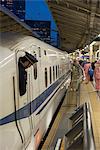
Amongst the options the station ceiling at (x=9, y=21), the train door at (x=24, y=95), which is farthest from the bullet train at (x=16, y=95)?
the station ceiling at (x=9, y=21)

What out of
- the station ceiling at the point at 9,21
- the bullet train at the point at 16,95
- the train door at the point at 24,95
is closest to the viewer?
the bullet train at the point at 16,95

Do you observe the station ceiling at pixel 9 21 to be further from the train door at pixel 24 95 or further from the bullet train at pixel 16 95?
the train door at pixel 24 95

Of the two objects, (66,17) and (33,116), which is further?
(66,17)

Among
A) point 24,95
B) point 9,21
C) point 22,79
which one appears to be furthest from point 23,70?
point 9,21

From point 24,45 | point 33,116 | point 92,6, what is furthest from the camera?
point 92,6

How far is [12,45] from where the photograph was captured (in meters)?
4.84

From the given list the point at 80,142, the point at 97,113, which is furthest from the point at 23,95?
the point at 97,113

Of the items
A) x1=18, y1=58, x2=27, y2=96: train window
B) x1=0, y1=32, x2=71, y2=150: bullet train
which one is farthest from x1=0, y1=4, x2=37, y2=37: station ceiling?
x1=18, y1=58, x2=27, y2=96: train window

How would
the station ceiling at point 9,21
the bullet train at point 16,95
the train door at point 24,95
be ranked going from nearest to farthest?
the bullet train at point 16,95, the train door at point 24,95, the station ceiling at point 9,21

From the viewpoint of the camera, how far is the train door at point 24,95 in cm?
474

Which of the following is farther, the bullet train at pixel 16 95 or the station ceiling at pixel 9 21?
the station ceiling at pixel 9 21

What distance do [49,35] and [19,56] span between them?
13.7 meters

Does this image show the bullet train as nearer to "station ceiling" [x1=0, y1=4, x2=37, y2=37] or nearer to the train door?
the train door

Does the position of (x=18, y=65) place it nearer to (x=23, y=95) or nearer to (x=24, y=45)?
(x=23, y=95)
